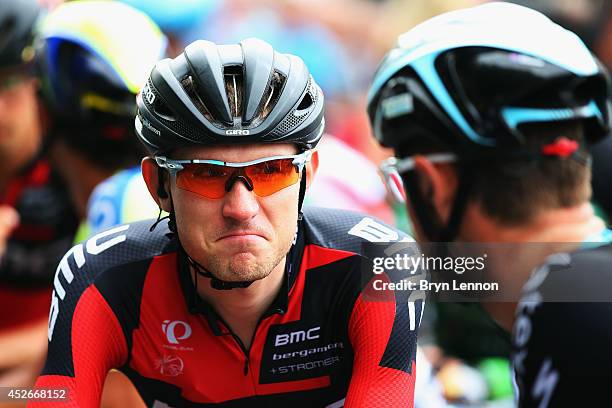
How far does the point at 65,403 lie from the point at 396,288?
1.34 metres

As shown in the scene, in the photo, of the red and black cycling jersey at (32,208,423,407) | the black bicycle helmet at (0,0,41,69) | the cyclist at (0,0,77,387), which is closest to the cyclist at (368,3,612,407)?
the red and black cycling jersey at (32,208,423,407)

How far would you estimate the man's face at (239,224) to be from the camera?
150 inches

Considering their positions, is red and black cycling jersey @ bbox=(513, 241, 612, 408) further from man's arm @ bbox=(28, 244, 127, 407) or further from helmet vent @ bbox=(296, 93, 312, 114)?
man's arm @ bbox=(28, 244, 127, 407)

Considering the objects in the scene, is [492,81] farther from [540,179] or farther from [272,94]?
[272,94]

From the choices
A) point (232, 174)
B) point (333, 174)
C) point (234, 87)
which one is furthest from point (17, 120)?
point (232, 174)

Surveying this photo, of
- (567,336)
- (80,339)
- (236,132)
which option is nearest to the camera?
(567,336)

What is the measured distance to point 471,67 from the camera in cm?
444

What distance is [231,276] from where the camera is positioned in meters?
3.83

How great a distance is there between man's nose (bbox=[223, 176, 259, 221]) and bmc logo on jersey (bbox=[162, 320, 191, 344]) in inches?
25.2

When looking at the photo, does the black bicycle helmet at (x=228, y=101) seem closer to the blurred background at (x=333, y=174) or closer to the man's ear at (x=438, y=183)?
the man's ear at (x=438, y=183)

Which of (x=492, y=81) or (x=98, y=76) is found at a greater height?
(x=98, y=76)

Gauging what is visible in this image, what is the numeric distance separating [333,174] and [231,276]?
9.64ft

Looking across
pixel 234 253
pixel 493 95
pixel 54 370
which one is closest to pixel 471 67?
pixel 493 95

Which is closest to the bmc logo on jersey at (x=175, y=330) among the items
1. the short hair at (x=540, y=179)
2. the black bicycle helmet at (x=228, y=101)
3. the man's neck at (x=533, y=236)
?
the black bicycle helmet at (x=228, y=101)
